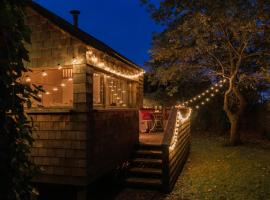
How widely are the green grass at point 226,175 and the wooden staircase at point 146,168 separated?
22.0 inches

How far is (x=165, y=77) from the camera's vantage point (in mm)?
13094

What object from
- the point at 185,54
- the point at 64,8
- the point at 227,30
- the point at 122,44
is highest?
the point at 64,8

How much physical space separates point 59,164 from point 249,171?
5.32 m

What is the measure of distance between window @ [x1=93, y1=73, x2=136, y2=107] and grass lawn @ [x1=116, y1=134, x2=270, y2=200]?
258cm

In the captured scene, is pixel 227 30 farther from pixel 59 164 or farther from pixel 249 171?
pixel 59 164

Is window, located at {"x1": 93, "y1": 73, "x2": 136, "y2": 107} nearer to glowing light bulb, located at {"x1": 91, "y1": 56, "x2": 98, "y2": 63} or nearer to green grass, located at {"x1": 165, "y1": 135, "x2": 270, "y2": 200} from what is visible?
glowing light bulb, located at {"x1": 91, "y1": 56, "x2": 98, "y2": 63}

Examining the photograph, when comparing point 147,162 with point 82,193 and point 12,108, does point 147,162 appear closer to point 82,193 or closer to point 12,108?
point 82,193

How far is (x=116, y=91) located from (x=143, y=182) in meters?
2.95

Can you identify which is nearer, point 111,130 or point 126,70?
point 111,130

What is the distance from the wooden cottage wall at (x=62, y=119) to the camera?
17.5 ft

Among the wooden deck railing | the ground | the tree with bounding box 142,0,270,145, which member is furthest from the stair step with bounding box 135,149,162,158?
the tree with bounding box 142,0,270,145

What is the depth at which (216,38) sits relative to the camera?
11.4 m

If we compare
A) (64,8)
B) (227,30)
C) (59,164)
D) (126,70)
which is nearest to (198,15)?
(227,30)

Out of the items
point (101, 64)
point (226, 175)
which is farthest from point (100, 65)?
point (226, 175)
